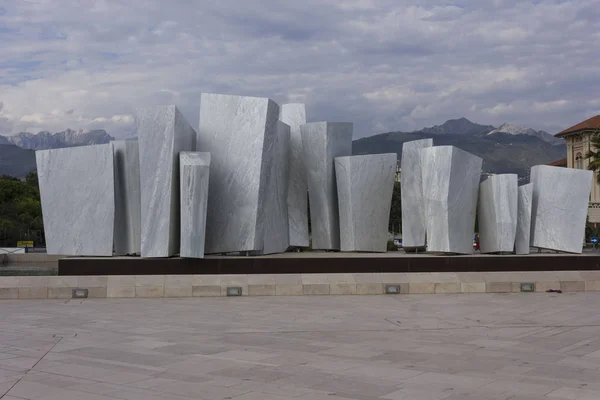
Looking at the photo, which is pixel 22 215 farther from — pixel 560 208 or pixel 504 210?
pixel 560 208

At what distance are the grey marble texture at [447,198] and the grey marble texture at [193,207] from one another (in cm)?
722

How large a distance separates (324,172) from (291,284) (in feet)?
20.2

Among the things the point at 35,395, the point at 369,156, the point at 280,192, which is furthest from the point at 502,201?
the point at 35,395

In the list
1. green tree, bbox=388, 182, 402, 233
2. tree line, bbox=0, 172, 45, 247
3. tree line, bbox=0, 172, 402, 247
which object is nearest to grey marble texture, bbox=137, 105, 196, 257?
tree line, bbox=0, 172, 402, 247

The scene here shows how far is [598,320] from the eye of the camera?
49.6 feet

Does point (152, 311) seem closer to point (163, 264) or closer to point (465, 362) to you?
point (163, 264)

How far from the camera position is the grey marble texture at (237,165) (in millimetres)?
21406

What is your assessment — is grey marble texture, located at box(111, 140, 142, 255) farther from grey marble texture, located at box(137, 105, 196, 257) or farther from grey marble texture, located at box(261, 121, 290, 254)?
grey marble texture, located at box(261, 121, 290, 254)

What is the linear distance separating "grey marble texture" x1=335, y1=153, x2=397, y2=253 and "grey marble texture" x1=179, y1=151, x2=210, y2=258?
6238mm

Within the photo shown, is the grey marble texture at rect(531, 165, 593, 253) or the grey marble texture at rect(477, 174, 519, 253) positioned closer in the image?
the grey marble texture at rect(477, 174, 519, 253)

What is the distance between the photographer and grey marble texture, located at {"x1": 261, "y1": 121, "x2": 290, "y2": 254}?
23.0 metres

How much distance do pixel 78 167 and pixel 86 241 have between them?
2300 millimetres

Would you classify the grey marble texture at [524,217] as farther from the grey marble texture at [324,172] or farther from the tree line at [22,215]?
the tree line at [22,215]

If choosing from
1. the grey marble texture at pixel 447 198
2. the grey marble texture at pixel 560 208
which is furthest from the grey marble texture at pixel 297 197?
the grey marble texture at pixel 560 208
